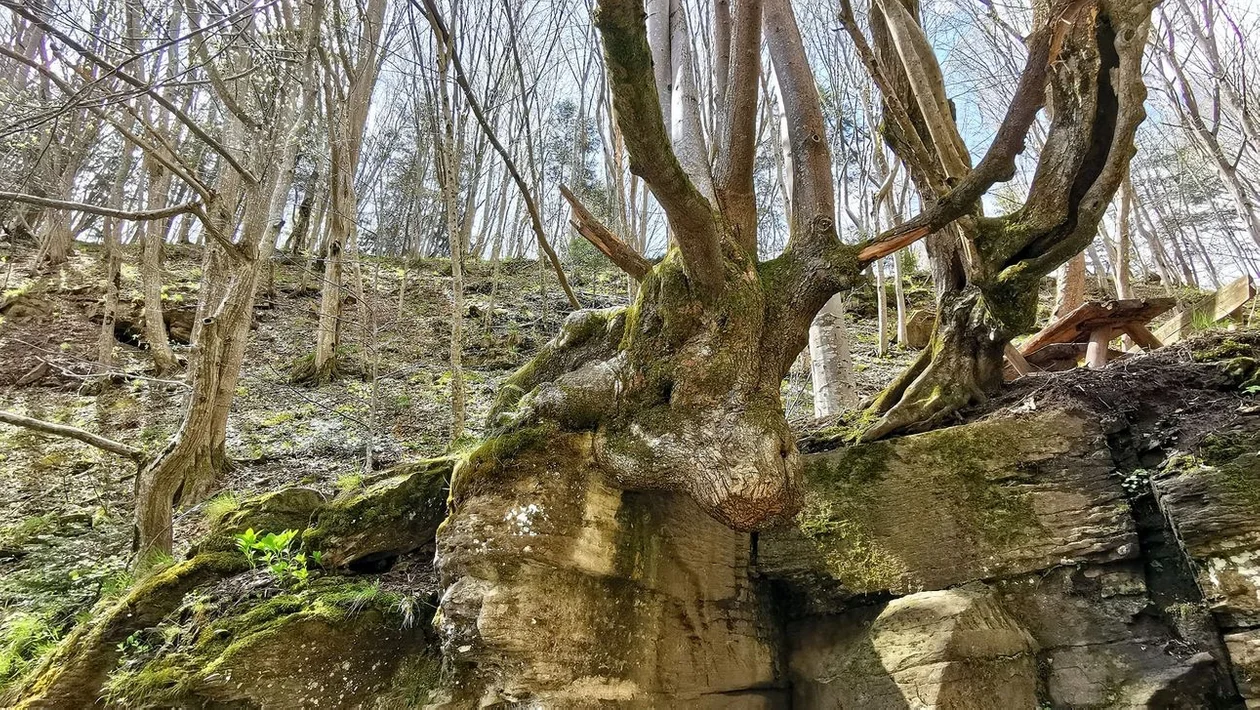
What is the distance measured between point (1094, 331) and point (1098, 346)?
17cm

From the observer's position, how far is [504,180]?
17.4m

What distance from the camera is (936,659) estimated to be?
10.1ft

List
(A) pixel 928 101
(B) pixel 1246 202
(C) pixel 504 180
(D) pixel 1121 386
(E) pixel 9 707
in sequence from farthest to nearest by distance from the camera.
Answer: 1. (C) pixel 504 180
2. (B) pixel 1246 202
3. (A) pixel 928 101
4. (D) pixel 1121 386
5. (E) pixel 9 707

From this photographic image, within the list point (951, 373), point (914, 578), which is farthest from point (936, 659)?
point (951, 373)

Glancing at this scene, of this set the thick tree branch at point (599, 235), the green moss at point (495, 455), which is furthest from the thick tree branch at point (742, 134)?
the green moss at point (495, 455)

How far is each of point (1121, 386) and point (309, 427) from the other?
797 cm

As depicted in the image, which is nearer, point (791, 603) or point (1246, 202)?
point (791, 603)

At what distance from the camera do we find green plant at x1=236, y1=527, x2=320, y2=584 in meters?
3.09

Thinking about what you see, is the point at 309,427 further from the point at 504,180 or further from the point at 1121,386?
the point at 504,180

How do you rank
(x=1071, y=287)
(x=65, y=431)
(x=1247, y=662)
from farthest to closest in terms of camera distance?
(x=1071, y=287), (x=65, y=431), (x=1247, y=662)

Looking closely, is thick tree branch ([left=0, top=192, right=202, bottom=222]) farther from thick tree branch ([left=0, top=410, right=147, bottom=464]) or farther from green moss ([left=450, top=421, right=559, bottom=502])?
Result: green moss ([left=450, top=421, right=559, bottom=502])

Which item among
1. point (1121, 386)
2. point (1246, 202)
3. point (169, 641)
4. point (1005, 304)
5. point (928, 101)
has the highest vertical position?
point (1246, 202)

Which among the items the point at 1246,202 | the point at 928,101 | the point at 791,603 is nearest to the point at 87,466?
the point at 791,603

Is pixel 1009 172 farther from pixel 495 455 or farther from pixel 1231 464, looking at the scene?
pixel 495 455
